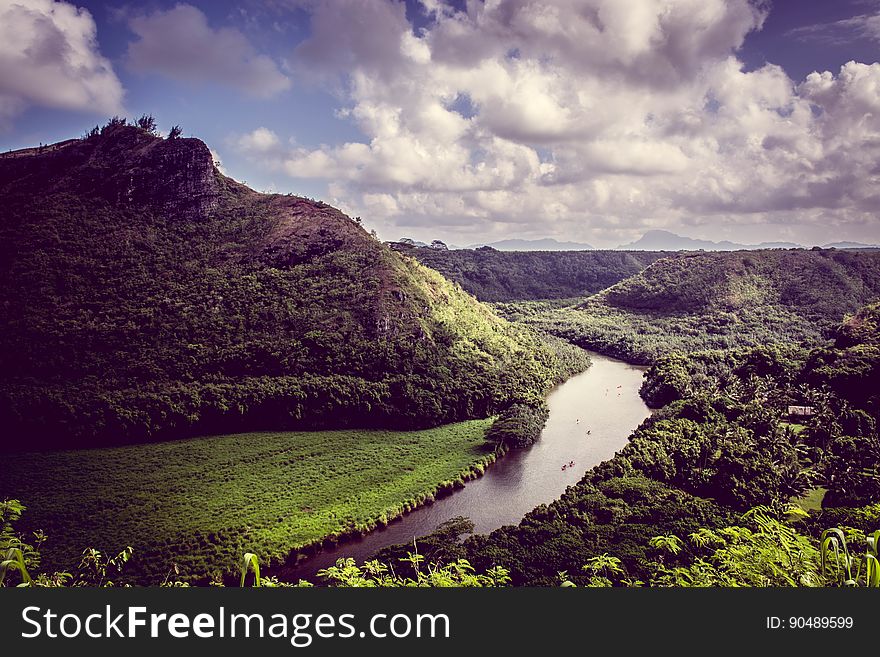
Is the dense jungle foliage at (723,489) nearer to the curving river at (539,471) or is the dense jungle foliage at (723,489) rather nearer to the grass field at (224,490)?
the curving river at (539,471)

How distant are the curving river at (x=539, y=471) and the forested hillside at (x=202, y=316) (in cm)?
733

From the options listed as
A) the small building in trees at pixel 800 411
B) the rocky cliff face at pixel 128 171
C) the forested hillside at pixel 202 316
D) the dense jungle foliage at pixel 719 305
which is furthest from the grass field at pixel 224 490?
the dense jungle foliage at pixel 719 305

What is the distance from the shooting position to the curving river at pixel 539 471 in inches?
1527

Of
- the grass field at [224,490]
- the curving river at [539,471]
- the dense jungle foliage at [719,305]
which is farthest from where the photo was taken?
the dense jungle foliage at [719,305]

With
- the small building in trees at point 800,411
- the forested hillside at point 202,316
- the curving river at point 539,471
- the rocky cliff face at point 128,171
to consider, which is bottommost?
the curving river at point 539,471

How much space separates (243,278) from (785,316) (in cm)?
12406

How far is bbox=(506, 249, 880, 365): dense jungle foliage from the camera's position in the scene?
389ft

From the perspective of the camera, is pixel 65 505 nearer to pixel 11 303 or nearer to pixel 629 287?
pixel 11 303

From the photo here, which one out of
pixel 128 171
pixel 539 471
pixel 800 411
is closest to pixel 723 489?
pixel 539 471

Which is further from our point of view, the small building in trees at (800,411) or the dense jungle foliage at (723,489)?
the small building in trees at (800,411)

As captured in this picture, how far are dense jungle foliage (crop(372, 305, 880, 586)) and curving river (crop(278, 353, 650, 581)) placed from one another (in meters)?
4.42

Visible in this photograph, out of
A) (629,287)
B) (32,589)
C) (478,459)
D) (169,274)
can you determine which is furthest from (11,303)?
(629,287)

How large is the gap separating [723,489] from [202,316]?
205 ft

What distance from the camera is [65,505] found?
3981 cm
